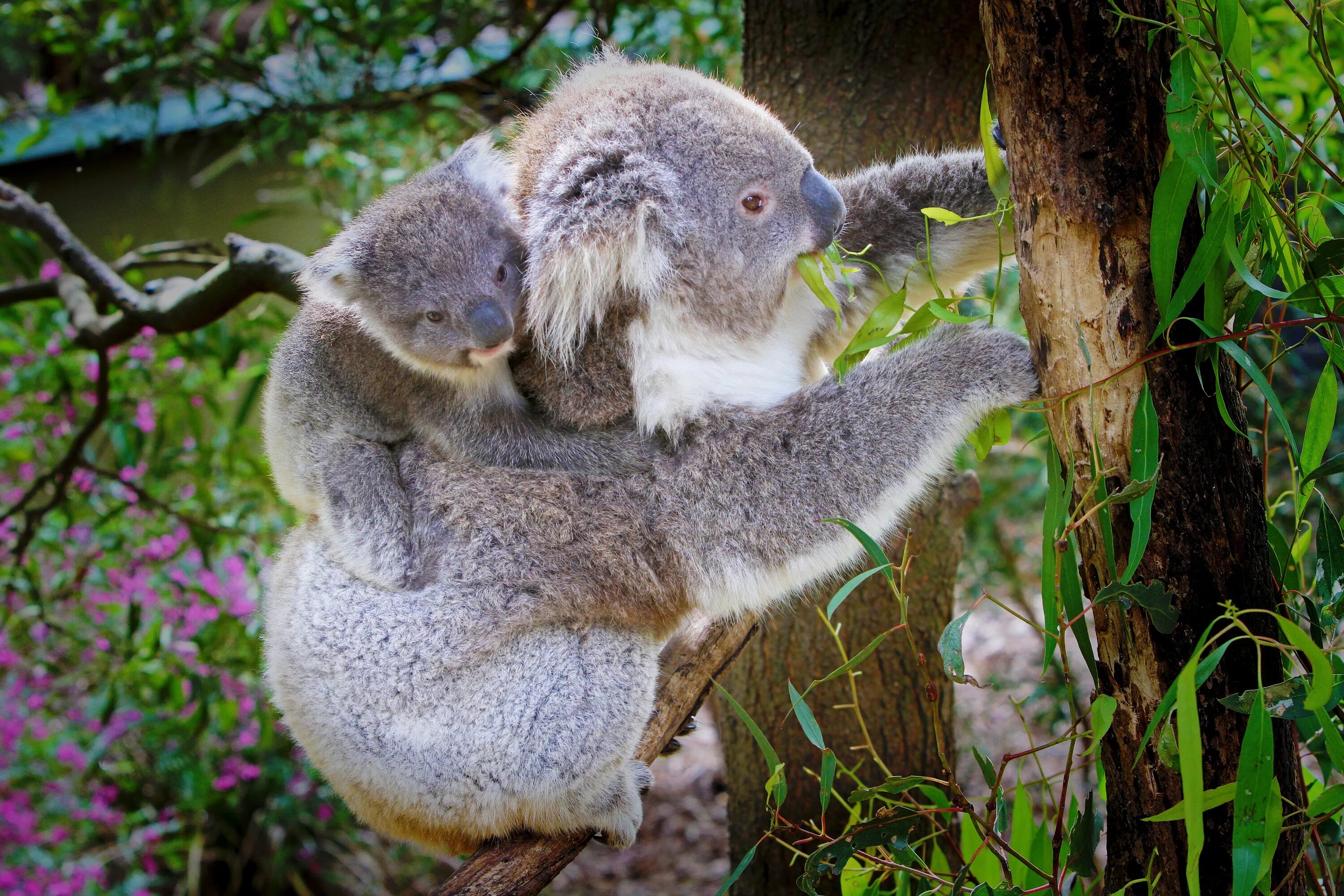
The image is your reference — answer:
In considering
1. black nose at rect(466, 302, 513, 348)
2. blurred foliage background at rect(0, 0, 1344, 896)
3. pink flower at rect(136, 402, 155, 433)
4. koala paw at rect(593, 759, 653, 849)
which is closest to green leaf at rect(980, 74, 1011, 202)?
black nose at rect(466, 302, 513, 348)

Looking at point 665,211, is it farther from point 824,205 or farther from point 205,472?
point 205,472

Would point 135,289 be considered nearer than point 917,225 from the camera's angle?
No

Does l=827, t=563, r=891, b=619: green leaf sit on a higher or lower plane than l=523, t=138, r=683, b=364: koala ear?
lower

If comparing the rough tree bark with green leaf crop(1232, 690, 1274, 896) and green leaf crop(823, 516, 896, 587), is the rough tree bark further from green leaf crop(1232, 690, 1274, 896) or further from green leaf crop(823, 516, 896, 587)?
green leaf crop(1232, 690, 1274, 896)

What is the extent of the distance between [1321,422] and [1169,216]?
349mm

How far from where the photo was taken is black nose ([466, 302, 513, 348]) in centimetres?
166

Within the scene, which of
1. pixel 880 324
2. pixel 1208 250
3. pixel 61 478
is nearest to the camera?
pixel 1208 250

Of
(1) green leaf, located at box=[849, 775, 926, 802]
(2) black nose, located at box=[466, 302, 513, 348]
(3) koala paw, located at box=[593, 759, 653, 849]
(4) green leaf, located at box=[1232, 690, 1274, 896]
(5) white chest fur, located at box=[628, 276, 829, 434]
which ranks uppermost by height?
(2) black nose, located at box=[466, 302, 513, 348]

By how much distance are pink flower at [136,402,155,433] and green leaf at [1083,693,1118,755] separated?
298 centimetres

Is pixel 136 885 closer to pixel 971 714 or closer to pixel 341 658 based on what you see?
pixel 341 658

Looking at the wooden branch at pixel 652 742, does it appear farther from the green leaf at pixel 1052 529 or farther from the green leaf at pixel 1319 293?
the green leaf at pixel 1319 293

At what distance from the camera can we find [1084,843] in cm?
136

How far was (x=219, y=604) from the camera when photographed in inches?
118

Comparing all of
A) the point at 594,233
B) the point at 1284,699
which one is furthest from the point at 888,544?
the point at 1284,699
